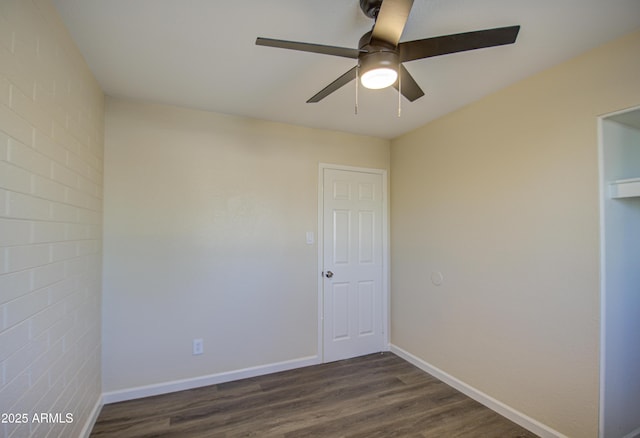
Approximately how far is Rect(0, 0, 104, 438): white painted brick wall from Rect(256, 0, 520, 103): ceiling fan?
1.00 meters

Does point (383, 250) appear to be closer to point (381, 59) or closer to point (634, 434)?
point (634, 434)

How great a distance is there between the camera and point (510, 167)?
86.0 inches

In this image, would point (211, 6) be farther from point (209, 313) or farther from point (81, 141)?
point (209, 313)

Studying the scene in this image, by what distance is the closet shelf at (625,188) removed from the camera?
160cm

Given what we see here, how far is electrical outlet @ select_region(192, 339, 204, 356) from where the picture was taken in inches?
101

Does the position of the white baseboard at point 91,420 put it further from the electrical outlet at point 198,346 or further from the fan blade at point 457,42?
the fan blade at point 457,42

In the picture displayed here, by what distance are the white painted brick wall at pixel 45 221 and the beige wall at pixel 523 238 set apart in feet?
9.17

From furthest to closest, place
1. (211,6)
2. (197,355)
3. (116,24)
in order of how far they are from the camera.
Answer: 1. (197,355)
2. (116,24)
3. (211,6)

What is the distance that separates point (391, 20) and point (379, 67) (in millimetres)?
190

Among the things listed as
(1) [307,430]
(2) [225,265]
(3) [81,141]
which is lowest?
(1) [307,430]

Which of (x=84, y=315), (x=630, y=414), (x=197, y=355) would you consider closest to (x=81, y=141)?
(x=84, y=315)

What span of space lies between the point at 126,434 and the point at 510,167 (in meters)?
3.33

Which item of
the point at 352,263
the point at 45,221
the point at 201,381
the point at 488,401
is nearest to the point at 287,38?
the point at 45,221

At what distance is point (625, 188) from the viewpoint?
5.43 ft
